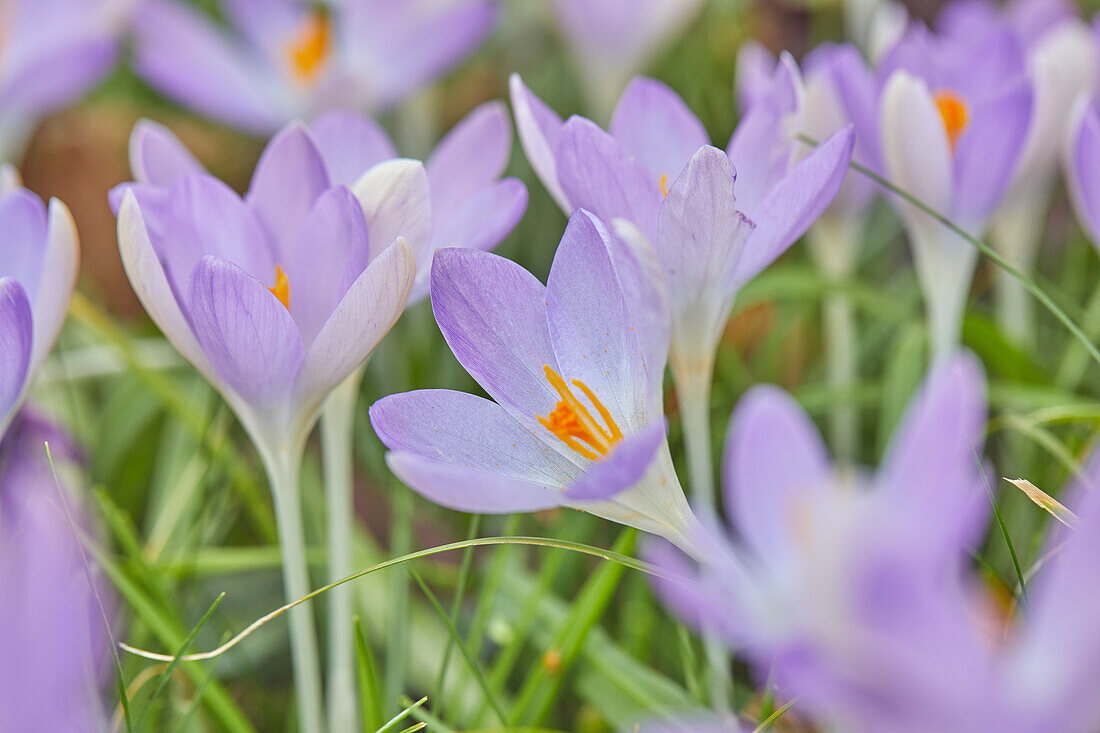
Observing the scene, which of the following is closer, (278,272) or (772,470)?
(772,470)

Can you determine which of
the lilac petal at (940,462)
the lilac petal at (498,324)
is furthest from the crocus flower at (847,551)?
the lilac petal at (498,324)

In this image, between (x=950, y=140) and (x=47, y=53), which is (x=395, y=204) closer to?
(x=950, y=140)

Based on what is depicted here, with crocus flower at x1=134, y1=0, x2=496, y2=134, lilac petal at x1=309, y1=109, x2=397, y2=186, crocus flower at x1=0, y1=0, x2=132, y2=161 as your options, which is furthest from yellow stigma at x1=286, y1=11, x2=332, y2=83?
lilac petal at x1=309, y1=109, x2=397, y2=186

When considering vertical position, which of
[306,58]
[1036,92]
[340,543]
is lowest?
[340,543]

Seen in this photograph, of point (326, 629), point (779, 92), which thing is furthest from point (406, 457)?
point (326, 629)

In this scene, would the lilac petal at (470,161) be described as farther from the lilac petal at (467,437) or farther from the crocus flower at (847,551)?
the crocus flower at (847,551)

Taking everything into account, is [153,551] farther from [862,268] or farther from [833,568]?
[862,268]

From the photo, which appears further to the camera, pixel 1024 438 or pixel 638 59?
pixel 638 59

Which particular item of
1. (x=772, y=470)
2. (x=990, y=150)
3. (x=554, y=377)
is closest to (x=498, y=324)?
(x=554, y=377)
